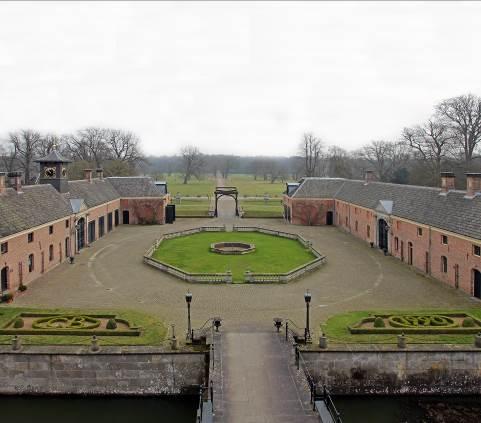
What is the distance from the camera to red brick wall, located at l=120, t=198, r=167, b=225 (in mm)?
65750

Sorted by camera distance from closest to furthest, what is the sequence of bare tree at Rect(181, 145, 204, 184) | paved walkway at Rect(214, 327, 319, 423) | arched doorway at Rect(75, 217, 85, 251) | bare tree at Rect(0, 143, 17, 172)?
paved walkway at Rect(214, 327, 319, 423) → arched doorway at Rect(75, 217, 85, 251) → bare tree at Rect(0, 143, 17, 172) → bare tree at Rect(181, 145, 204, 184)

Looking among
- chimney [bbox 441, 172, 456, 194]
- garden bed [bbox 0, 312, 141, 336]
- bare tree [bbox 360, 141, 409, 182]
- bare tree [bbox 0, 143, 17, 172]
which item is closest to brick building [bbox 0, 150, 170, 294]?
garden bed [bbox 0, 312, 141, 336]

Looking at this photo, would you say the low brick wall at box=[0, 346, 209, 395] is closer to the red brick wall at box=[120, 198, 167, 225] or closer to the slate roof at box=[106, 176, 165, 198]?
the red brick wall at box=[120, 198, 167, 225]

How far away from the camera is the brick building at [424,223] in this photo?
3081 centimetres

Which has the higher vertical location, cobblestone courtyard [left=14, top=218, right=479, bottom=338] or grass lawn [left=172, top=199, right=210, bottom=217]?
grass lawn [left=172, top=199, right=210, bottom=217]

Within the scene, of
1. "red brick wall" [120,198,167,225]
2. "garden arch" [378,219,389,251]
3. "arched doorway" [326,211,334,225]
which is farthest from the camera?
"arched doorway" [326,211,334,225]

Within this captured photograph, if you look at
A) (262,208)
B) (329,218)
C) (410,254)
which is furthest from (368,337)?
(262,208)

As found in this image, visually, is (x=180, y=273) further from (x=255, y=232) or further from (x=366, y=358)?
(x=255, y=232)

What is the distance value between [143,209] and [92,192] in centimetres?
1123

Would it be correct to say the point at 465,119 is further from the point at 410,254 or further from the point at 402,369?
the point at 402,369

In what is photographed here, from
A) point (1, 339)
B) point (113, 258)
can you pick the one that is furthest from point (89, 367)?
point (113, 258)

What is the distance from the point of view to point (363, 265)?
3897 centimetres

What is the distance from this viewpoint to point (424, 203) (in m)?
39.9

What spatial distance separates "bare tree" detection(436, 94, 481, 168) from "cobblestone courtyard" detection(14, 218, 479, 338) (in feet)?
105
